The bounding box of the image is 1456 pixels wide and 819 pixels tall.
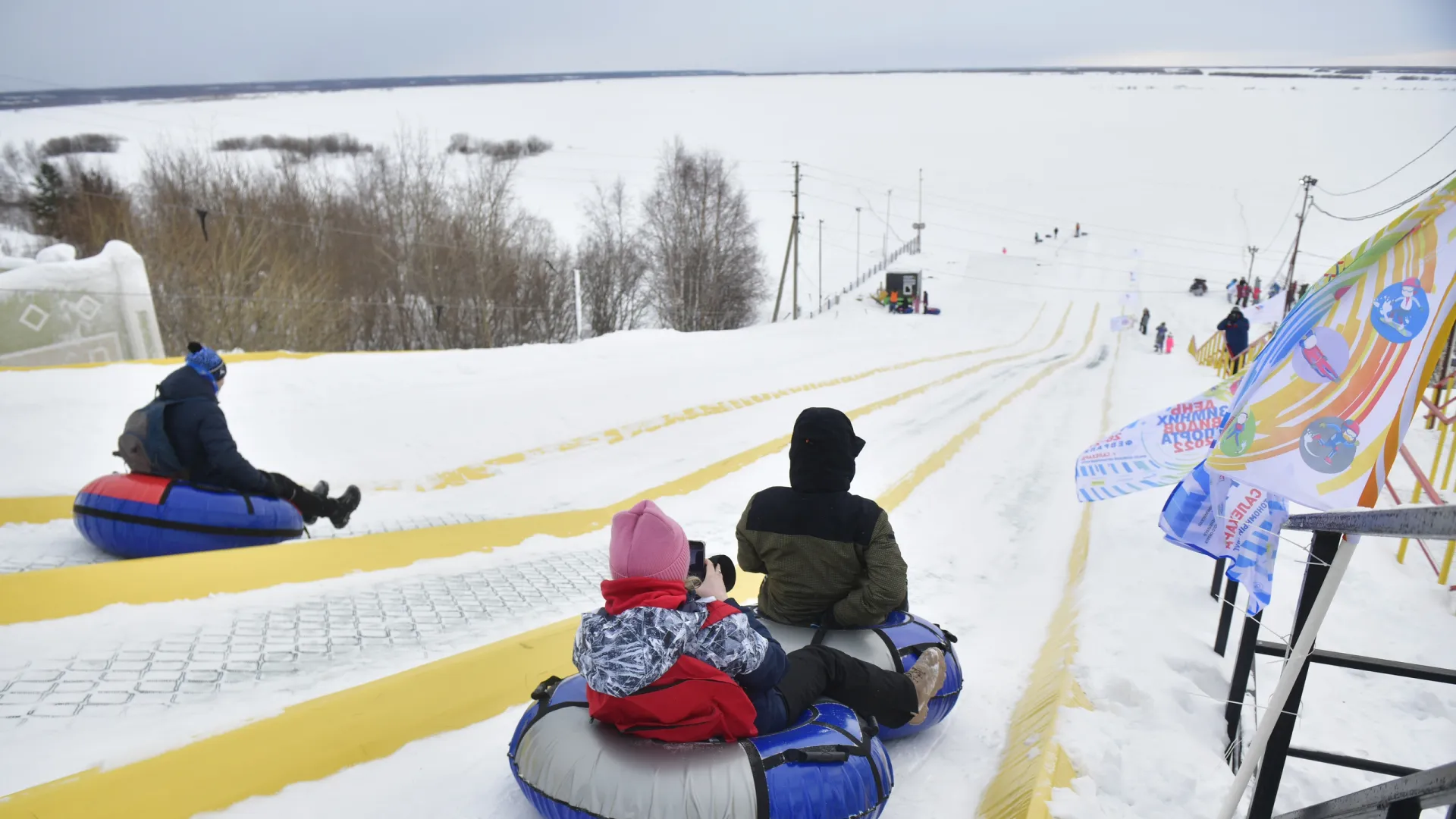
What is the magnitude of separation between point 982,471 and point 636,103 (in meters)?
121

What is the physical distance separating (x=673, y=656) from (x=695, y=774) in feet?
1.27

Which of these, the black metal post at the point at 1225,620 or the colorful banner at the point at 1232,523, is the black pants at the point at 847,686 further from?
the black metal post at the point at 1225,620

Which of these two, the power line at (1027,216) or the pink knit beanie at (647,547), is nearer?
the pink knit beanie at (647,547)

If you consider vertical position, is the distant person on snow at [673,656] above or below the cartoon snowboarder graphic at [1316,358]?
below

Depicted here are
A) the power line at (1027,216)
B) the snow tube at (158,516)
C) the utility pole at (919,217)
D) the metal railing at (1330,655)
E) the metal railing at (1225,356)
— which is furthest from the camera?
the utility pole at (919,217)

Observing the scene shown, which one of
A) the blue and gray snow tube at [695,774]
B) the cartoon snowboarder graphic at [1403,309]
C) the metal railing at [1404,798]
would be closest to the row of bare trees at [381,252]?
the blue and gray snow tube at [695,774]

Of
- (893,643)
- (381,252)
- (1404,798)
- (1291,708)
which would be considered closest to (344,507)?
(893,643)

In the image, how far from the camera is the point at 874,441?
10.1 m

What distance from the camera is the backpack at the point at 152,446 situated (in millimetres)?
5348

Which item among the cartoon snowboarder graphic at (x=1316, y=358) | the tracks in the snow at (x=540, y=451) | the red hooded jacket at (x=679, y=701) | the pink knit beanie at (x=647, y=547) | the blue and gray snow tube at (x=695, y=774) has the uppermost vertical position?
the cartoon snowboarder graphic at (x=1316, y=358)

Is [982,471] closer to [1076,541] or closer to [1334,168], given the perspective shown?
[1076,541]

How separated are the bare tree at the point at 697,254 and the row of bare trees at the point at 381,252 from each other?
0.29 ft

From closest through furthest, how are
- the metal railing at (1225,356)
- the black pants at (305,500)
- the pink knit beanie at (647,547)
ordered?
the pink knit beanie at (647,547) → the black pants at (305,500) → the metal railing at (1225,356)

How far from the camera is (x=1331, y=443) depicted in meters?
2.95
